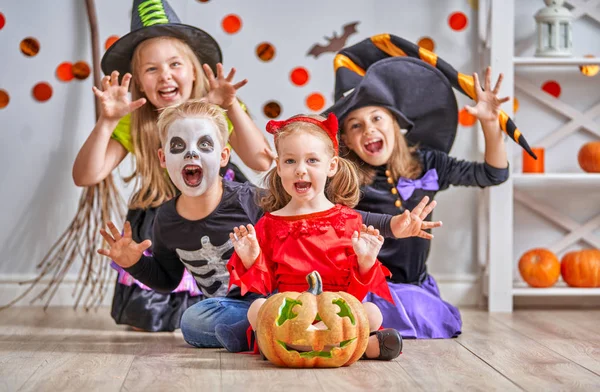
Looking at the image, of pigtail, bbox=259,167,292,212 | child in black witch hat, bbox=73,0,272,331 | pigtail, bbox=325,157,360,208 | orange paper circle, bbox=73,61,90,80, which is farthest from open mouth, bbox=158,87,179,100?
orange paper circle, bbox=73,61,90,80

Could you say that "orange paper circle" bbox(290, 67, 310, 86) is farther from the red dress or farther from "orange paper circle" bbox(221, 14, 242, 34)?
the red dress

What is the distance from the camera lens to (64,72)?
138 inches

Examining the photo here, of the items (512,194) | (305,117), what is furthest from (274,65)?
(305,117)

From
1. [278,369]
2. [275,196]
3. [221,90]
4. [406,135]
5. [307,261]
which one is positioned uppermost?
[221,90]

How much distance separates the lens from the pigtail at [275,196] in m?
2.35

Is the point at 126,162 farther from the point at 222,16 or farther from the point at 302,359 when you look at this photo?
the point at 302,359

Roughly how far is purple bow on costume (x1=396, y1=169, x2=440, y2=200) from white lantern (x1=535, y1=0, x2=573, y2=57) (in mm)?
865

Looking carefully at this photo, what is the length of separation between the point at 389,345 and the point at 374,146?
0.87 meters

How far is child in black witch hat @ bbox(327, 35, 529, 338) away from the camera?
9.01 ft

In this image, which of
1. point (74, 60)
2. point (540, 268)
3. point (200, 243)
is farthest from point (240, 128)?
point (540, 268)

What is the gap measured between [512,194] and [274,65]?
1.09 metres

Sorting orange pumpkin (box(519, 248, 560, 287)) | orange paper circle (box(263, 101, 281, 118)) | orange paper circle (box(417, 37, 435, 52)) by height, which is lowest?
orange pumpkin (box(519, 248, 560, 287))

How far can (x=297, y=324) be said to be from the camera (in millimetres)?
1960

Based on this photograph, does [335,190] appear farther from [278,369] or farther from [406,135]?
[406,135]
